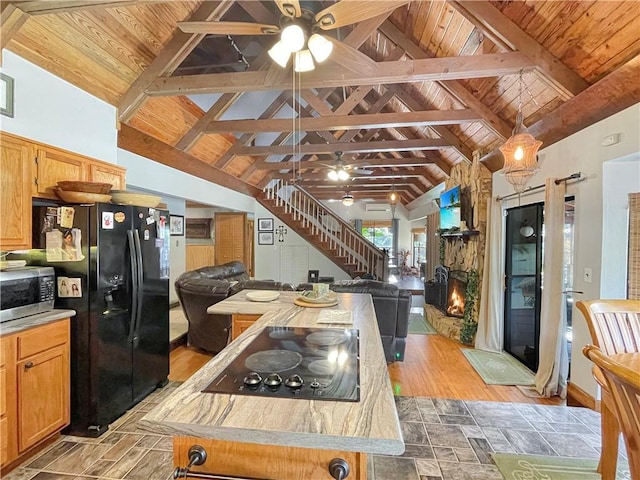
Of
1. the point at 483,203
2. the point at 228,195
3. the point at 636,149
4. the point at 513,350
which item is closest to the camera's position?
the point at 636,149

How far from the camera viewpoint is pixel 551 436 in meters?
2.40

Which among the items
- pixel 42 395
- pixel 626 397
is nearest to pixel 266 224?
pixel 42 395

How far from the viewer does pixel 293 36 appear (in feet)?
6.46

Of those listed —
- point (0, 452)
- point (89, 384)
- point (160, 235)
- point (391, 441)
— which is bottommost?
point (0, 452)

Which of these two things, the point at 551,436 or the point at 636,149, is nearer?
the point at 636,149

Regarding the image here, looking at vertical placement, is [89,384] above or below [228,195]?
below

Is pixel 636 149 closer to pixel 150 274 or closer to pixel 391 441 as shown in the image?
pixel 391 441

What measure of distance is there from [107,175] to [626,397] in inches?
153

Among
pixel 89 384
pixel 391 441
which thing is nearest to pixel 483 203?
pixel 391 441

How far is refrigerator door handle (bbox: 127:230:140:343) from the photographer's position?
104 inches

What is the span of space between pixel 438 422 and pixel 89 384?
109 inches

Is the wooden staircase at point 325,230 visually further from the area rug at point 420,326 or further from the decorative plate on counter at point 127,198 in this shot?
the decorative plate on counter at point 127,198

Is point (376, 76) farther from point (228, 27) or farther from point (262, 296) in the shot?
point (262, 296)

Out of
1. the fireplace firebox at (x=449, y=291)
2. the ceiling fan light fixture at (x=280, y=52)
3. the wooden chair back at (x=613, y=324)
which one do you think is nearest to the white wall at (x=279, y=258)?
the fireplace firebox at (x=449, y=291)
